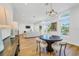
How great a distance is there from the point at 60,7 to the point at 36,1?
0.44 m

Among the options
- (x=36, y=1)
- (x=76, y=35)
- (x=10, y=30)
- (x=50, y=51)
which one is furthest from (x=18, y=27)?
(x=76, y=35)

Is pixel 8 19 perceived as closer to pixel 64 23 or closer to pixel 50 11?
pixel 50 11

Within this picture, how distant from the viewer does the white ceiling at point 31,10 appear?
204 cm

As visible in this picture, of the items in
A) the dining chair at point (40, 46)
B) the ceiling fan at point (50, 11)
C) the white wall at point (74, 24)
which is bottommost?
the dining chair at point (40, 46)

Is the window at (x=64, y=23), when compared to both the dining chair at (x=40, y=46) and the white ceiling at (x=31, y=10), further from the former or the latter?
the dining chair at (x=40, y=46)

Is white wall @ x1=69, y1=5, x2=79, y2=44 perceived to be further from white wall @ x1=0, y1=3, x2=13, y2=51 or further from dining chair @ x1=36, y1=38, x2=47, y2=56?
white wall @ x1=0, y1=3, x2=13, y2=51

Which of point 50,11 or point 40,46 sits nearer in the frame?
point 50,11

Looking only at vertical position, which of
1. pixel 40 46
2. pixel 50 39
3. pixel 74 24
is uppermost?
pixel 74 24

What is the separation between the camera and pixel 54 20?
2.14 m

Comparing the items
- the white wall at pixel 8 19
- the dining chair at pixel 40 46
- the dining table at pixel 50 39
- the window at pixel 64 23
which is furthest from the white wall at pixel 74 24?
the white wall at pixel 8 19

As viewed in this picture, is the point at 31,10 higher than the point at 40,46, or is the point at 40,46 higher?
the point at 31,10

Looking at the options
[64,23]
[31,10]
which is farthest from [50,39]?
[31,10]

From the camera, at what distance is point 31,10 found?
206cm

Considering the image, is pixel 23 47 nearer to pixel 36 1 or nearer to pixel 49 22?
pixel 49 22
